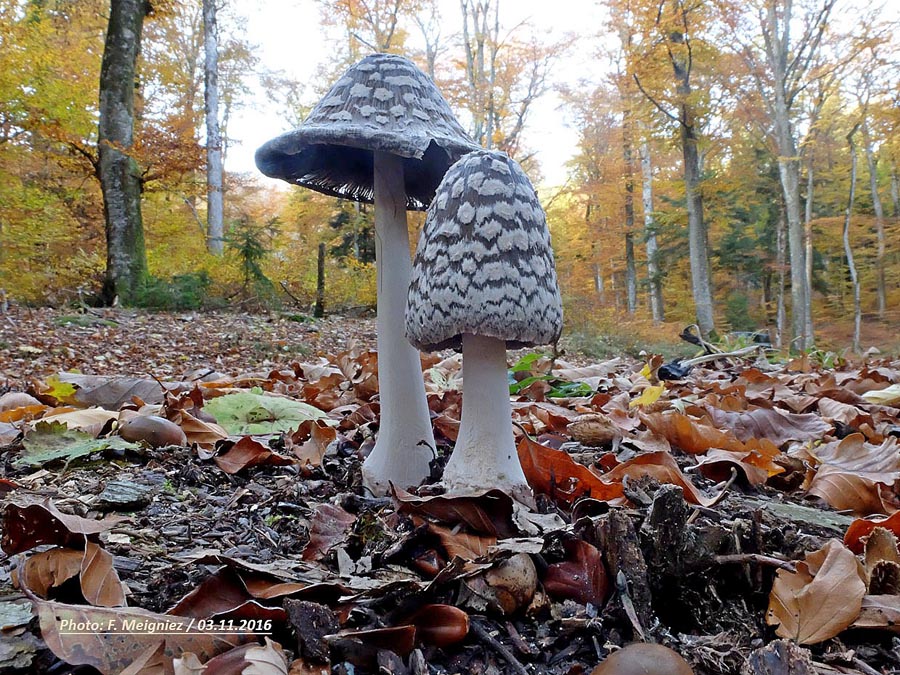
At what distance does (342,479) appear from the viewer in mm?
2086

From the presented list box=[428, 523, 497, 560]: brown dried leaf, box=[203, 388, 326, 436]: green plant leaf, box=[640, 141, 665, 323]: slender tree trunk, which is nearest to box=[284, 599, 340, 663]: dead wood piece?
box=[428, 523, 497, 560]: brown dried leaf

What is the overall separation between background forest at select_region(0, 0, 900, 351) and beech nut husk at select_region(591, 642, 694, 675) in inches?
376

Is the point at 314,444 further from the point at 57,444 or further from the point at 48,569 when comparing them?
the point at 48,569

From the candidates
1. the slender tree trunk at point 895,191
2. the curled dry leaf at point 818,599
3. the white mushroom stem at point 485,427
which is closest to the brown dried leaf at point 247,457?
the white mushroom stem at point 485,427

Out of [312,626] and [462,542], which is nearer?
[312,626]

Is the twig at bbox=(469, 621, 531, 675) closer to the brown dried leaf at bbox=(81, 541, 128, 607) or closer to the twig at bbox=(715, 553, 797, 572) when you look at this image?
the twig at bbox=(715, 553, 797, 572)

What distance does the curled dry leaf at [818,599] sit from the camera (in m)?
1.11

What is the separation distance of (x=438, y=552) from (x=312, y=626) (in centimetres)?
40

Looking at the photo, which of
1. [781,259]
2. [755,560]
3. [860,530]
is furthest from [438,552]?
[781,259]

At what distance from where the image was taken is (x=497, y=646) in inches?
41.1

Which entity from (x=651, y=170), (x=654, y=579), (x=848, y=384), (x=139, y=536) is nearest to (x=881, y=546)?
(x=654, y=579)

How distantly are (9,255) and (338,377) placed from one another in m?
12.6

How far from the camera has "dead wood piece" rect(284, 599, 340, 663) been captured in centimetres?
95

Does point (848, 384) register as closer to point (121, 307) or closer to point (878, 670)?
point (878, 670)
